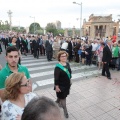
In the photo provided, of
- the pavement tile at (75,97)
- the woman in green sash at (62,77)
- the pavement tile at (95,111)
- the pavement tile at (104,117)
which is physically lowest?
the pavement tile at (104,117)

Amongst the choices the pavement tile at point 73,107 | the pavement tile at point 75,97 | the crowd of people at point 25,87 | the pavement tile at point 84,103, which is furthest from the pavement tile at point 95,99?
the crowd of people at point 25,87

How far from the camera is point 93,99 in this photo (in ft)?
18.4

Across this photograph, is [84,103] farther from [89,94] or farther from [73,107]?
[89,94]

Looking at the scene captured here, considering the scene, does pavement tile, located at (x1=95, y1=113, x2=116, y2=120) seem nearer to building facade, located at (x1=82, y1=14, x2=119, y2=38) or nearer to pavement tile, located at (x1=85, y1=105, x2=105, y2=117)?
pavement tile, located at (x1=85, y1=105, x2=105, y2=117)

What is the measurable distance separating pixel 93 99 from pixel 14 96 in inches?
155

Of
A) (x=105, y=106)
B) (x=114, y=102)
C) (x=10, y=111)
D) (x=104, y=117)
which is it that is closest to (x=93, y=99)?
(x=105, y=106)

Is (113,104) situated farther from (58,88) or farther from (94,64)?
(94,64)

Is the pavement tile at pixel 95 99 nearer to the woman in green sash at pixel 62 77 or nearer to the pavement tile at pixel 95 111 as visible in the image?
the pavement tile at pixel 95 111

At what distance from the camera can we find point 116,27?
51.2 metres

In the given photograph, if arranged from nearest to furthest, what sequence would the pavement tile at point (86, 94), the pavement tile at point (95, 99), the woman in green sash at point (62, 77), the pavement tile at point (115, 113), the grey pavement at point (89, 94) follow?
the woman in green sash at point (62, 77) < the pavement tile at point (115, 113) < the grey pavement at point (89, 94) < the pavement tile at point (95, 99) < the pavement tile at point (86, 94)

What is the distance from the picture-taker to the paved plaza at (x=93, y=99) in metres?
4.63

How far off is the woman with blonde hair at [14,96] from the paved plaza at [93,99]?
2.61 meters

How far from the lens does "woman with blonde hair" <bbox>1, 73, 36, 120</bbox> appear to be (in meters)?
2.04

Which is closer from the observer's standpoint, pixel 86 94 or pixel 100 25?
pixel 86 94
